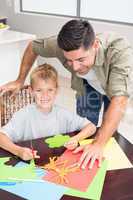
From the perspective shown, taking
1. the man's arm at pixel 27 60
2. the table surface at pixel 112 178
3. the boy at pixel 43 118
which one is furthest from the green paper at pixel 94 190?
the man's arm at pixel 27 60

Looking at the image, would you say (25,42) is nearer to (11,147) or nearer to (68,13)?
(68,13)

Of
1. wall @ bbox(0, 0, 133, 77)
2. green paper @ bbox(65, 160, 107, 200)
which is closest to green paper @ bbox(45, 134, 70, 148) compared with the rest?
green paper @ bbox(65, 160, 107, 200)

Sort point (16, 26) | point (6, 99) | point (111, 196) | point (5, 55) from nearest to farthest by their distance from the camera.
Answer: point (111, 196)
point (6, 99)
point (5, 55)
point (16, 26)

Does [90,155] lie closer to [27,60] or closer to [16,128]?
[16,128]

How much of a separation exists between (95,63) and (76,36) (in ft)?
0.77

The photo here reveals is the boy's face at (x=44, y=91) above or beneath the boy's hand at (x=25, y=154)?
above

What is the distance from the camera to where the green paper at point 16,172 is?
1.06 meters

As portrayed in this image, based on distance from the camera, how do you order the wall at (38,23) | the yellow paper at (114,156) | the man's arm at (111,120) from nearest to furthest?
the yellow paper at (114,156) < the man's arm at (111,120) < the wall at (38,23)

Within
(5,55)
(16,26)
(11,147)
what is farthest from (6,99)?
(16,26)

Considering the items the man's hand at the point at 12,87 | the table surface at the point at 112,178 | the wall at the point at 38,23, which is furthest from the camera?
the wall at the point at 38,23

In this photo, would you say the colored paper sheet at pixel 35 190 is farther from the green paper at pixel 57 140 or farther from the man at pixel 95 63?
the green paper at pixel 57 140

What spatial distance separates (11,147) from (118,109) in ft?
1.45

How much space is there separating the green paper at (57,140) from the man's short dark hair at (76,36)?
1.19ft

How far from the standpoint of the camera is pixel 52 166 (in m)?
1.11
